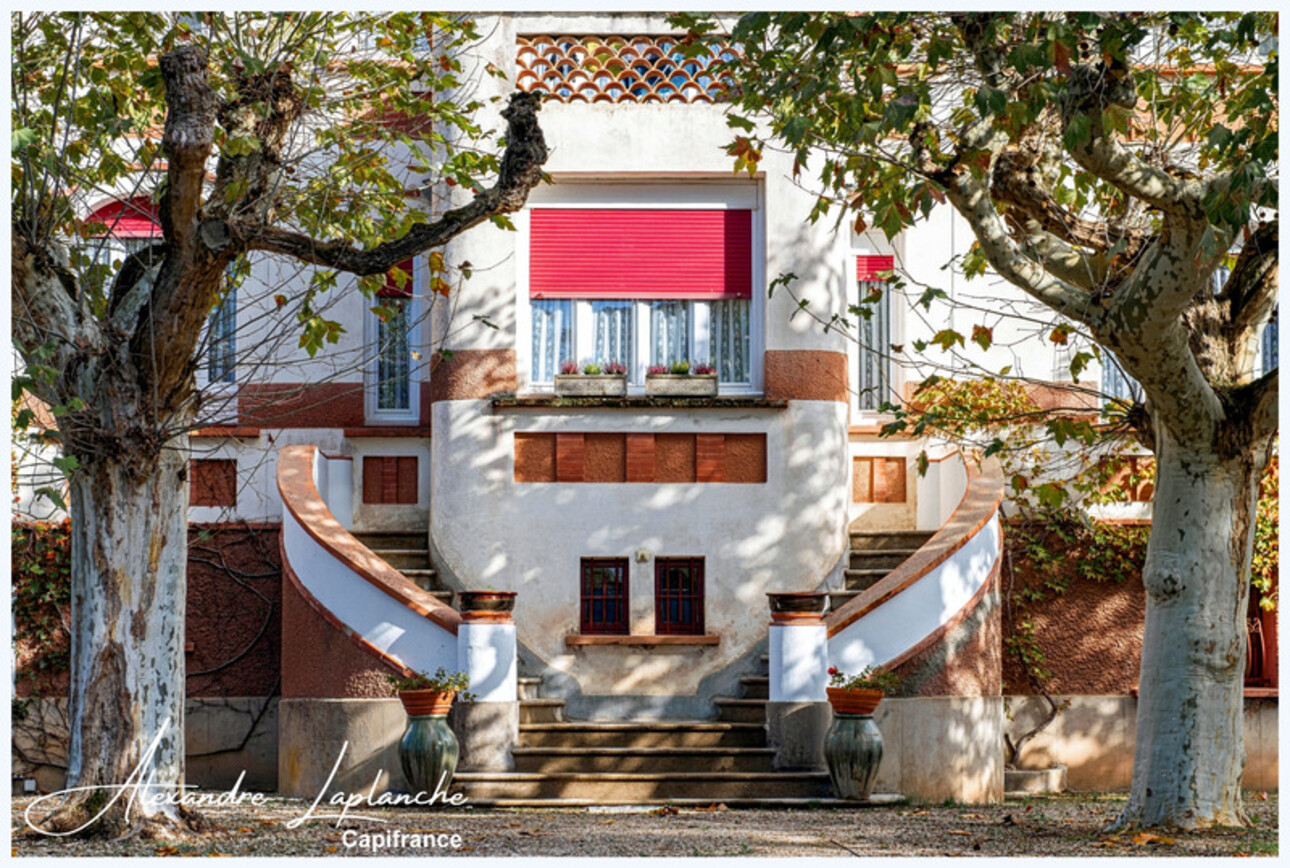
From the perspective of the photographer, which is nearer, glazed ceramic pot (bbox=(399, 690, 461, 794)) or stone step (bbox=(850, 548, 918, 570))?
glazed ceramic pot (bbox=(399, 690, 461, 794))

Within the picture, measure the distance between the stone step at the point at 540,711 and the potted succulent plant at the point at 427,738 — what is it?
1183 mm

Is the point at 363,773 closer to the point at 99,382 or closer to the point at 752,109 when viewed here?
the point at 99,382

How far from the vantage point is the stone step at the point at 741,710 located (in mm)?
13812

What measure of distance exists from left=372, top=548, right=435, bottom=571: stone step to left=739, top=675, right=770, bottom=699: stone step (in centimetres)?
308

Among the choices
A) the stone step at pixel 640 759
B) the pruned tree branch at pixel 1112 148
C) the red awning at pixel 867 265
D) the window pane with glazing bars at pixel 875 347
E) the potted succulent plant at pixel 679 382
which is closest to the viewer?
the pruned tree branch at pixel 1112 148

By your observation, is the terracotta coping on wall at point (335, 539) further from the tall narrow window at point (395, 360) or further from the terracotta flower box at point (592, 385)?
the terracotta flower box at point (592, 385)

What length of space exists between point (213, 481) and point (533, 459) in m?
3.22

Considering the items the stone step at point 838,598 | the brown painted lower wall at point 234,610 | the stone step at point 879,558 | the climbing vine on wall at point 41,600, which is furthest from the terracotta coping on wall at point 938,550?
the climbing vine on wall at point 41,600

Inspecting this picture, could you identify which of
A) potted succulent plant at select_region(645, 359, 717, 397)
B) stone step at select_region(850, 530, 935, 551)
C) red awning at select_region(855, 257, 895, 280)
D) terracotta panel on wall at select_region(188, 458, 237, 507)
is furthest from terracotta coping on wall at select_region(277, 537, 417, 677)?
red awning at select_region(855, 257, 895, 280)

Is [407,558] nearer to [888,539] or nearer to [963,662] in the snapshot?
[888,539]

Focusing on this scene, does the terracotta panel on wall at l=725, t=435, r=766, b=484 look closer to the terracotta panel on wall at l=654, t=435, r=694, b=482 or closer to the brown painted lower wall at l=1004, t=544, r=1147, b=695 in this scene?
the terracotta panel on wall at l=654, t=435, r=694, b=482

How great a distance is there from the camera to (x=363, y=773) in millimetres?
13070

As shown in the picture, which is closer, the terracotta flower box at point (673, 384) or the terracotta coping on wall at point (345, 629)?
the terracotta coping on wall at point (345, 629)

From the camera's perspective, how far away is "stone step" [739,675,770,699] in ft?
47.0
